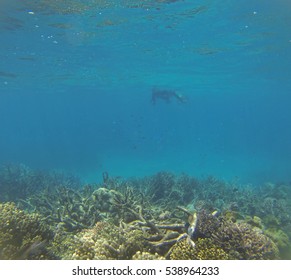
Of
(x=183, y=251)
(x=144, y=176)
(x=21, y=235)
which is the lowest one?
(x=144, y=176)

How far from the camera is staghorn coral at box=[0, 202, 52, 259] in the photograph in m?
5.67

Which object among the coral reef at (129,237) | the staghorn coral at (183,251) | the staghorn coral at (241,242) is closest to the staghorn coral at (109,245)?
the coral reef at (129,237)

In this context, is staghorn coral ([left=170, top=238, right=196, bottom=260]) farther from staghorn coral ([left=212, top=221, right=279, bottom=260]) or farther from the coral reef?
staghorn coral ([left=212, top=221, right=279, bottom=260])

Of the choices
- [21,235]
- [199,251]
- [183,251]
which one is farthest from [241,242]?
[21,235]

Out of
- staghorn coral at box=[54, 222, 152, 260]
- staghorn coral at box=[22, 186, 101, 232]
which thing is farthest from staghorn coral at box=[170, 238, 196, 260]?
staghorn coral at box=[22, 186, 101, 232]

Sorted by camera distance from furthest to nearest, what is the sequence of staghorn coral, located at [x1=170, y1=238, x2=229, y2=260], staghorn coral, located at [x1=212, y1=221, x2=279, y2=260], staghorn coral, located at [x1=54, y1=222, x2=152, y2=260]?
1. staghorn coral, located at [x1=212, y1=221, x2=279, y2=260]
2. staghorn coral, located at [x1=54, y1=222, x2=152, y2=260]
3. staghorn coral, located at [x1=170, y1=238, x2=229, y2=260]

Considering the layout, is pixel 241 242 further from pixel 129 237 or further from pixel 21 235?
pixel 21 235

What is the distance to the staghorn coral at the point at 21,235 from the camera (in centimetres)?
567

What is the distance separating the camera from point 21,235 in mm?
6395

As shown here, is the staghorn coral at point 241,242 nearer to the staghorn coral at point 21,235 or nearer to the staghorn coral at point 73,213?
the staghorn coral at point 21,235

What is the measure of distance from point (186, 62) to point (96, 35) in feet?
41.2

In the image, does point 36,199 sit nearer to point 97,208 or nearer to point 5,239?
point 97,208
